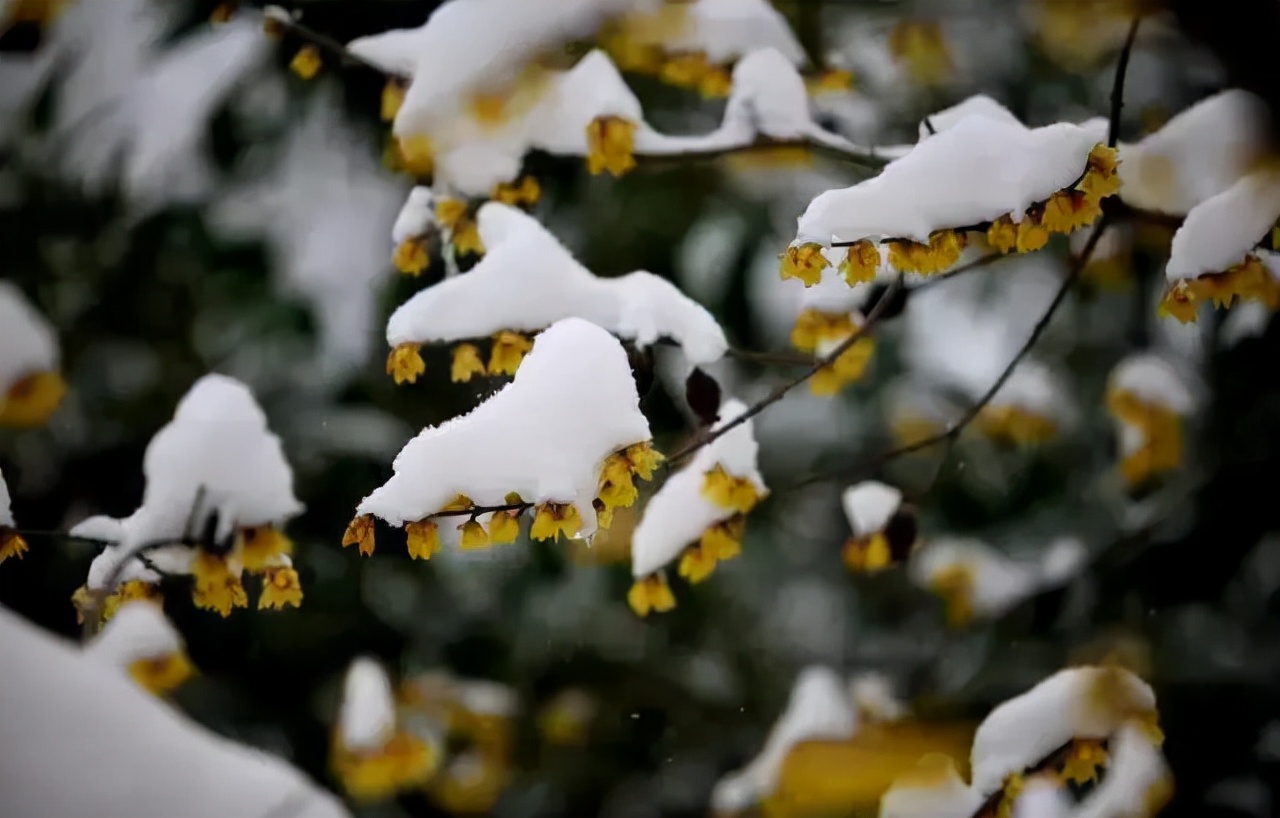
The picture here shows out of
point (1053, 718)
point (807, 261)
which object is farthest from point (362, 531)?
point (1053, 718)

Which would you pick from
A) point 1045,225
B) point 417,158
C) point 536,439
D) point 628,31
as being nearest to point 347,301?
point 417,158

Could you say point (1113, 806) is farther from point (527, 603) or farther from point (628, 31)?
point (628, 31)

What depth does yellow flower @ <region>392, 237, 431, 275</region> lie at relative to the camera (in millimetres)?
751

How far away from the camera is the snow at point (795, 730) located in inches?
41.6

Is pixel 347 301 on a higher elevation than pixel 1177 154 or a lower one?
lower

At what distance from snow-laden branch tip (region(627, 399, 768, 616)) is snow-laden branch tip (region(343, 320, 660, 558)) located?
209 mm

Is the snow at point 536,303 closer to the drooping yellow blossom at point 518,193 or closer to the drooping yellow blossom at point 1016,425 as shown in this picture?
the drooping yellow blossom at point 518,193

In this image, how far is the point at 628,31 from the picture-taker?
0.83 metres

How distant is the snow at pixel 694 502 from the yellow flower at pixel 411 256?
0.26 meters

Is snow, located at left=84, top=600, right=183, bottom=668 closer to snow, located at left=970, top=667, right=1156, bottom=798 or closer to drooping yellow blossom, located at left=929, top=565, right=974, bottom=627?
snow, located at left=970, top=667, right=1156, bottom=798

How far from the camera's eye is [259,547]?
2.11ft

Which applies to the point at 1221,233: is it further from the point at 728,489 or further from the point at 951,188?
the point at 728,489

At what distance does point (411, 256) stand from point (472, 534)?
329 millimetres

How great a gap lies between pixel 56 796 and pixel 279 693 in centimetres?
60
